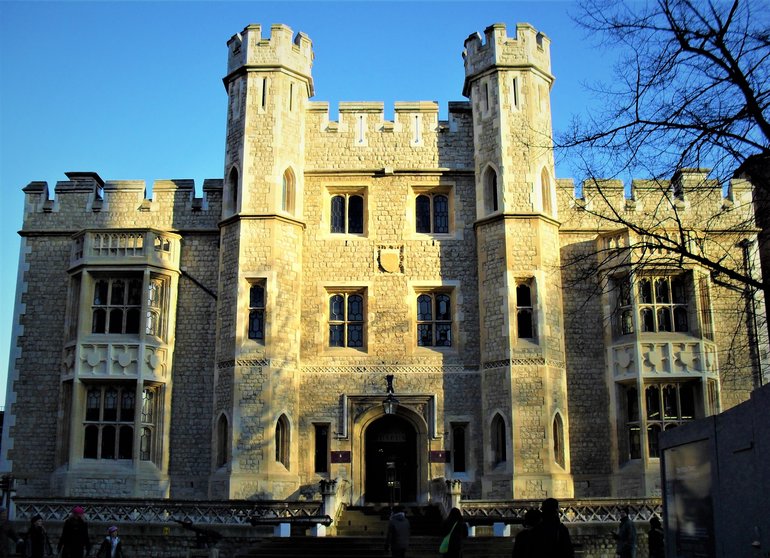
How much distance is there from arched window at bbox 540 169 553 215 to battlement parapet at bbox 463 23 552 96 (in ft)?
9.28

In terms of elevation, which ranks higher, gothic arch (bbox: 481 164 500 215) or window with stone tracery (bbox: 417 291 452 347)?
gothic arch (bbox: 481 164 500 215)

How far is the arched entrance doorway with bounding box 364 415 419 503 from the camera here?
2112cm

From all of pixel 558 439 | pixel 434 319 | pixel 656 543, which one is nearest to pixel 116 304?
pixel 434 319

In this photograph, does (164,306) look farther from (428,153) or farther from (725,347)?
(725,347)

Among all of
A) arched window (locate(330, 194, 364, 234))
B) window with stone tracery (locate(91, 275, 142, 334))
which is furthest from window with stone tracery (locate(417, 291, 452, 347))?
window with stone tracery (locate(91, 275, 142, 334))

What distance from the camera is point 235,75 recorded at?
74.9 feet

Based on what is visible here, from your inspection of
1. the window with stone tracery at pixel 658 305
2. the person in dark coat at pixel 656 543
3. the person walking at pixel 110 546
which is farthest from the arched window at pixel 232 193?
the person in dark coat at pixel 656 543

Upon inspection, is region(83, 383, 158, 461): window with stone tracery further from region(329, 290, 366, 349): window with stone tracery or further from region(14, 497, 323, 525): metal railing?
region(329, 290, 366, 349): window with stone tracery

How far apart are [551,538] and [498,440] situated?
1255 centimetres

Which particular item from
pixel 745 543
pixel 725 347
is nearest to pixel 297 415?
pixel 725 347

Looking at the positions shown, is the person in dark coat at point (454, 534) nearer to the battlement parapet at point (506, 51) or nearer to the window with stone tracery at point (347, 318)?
the window with stone tracery at point (347, 318)

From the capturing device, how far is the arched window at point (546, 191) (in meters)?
21.6

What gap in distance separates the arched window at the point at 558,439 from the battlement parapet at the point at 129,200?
9798mm

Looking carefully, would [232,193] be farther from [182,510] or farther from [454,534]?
[454,534]
